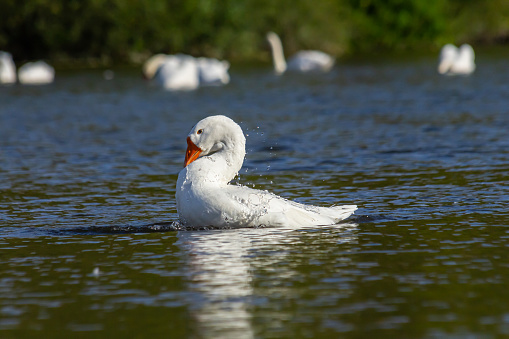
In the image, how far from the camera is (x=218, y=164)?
10414 millimetres

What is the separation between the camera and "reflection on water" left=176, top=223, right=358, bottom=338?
640 cm

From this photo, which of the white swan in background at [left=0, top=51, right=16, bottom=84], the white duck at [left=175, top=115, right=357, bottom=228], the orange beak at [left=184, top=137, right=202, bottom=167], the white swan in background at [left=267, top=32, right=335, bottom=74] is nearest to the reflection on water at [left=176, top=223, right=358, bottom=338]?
the white duck at [left=175, top=115, right=357, bottom=228]

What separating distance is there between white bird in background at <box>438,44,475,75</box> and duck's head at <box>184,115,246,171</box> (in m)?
28.6

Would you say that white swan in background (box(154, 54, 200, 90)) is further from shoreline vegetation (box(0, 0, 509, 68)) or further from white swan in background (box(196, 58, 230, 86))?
shoreline vegetation (box(0, 0, 509, 68))

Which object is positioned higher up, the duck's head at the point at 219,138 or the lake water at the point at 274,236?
the duck's head at the point at 219,138

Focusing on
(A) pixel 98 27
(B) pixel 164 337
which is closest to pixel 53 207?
(B) pixel 164 337

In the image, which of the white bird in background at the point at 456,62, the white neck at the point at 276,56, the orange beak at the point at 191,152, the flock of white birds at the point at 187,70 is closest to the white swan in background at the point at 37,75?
the flock of white birds at the point at 187,70

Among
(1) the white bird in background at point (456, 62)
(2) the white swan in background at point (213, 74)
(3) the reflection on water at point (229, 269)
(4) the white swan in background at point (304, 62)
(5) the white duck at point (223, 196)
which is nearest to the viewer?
(3) the reflection on water at point (229, 269)

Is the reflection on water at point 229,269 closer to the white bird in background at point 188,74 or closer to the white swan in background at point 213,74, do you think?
the white bird in background at point 188,74

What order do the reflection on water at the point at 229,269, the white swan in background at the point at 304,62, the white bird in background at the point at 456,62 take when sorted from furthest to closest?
the white swan in background at the point at 304,62 → the white bird in background at the point at 456,62 → the reflection on water at the point at 229,269

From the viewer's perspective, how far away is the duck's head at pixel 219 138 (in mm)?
10594

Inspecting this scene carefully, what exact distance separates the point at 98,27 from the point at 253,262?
4684 cm

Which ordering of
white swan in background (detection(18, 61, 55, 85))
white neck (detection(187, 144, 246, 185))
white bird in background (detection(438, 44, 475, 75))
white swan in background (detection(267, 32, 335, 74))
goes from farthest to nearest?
1. white swan in background (detection(267, 32, 335, 74))
2. white swan in background (detection(18, 61, 55, 85))
3. white bird in background (detection(438, 44, 475, 75))
4. white neck (detection(187, 144, 246, 185))

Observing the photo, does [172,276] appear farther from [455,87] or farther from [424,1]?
[424,1]
